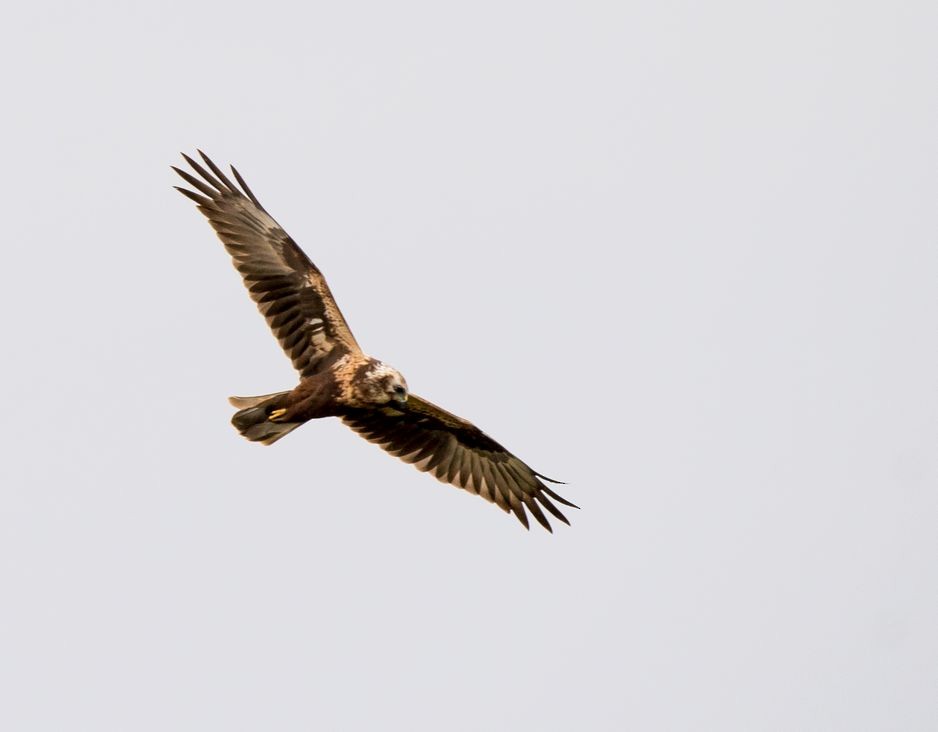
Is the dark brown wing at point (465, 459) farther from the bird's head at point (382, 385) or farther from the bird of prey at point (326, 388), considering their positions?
the bird's head at point (382, 385)

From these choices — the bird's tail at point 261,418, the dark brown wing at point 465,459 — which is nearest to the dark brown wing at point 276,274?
the bird's tail at point 261,418

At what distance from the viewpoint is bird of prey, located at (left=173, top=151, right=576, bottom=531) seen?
12.9 metres

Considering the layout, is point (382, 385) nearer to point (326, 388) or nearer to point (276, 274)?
point (326, 388)

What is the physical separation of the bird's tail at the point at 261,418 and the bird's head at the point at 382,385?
84 centimetres

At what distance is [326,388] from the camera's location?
1288 cm

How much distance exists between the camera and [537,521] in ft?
48.8

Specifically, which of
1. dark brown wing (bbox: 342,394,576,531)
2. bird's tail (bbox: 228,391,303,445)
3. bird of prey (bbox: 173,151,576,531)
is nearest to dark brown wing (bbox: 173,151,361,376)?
bird of prey (bbox: 173,151,576,531)

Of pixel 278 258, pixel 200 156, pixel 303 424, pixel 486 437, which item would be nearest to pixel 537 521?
pixel 486 437

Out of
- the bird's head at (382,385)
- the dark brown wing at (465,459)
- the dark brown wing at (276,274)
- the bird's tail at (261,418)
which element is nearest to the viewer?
the bird's head at (382,385)

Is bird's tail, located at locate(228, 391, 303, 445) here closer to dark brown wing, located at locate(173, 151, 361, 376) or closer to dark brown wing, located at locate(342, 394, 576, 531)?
dark brown wing, located at locate(173, 151, 361, 376)

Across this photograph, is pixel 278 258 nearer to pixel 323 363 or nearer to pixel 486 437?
pixel 323 363

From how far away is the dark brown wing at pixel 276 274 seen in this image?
1341cm

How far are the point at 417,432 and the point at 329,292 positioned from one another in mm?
1929

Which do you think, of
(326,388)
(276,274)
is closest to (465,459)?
(326,388)
